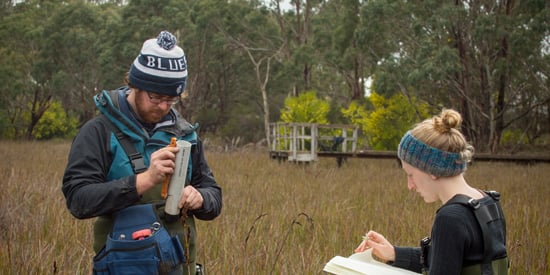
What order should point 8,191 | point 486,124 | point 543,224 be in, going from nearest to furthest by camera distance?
point 543,224, point 8,191, point 486,124

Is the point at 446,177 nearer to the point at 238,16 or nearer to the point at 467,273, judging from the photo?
the point at 467,273

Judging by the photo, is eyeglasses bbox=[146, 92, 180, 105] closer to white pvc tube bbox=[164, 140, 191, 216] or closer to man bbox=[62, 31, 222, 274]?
man bbox=[62, 31, 222, 274]

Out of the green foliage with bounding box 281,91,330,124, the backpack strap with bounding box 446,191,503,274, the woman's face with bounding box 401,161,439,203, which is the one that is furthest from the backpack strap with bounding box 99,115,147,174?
the green foliage with bounding box 281,91,330,124

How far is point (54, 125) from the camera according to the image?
36906mm

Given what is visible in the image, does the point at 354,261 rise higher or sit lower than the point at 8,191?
higher

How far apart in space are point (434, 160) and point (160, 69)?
1082 mm

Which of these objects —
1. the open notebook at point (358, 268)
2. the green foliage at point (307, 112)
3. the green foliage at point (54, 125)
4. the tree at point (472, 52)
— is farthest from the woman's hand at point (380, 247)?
the green foliage at point (54, 125)

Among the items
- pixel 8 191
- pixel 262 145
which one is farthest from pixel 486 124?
pixel 8 191

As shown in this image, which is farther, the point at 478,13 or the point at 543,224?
the point at 478,13

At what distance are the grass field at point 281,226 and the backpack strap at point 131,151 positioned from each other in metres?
0.49

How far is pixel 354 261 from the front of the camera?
88.8 inches

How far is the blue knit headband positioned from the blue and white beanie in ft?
3.08

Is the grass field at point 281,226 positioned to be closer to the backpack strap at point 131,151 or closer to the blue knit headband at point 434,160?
the backpack strap at point 131,151

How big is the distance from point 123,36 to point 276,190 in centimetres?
2463
